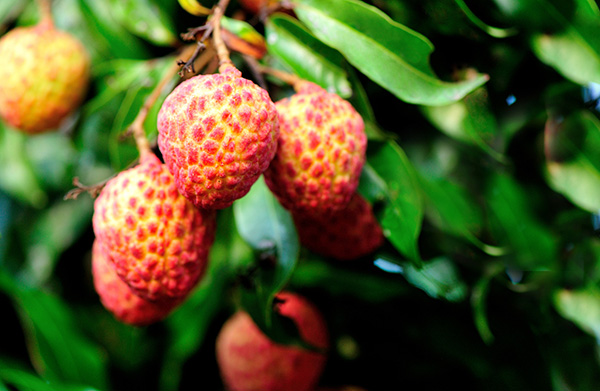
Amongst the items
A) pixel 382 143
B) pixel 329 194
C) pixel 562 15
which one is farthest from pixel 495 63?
pixel 329 194

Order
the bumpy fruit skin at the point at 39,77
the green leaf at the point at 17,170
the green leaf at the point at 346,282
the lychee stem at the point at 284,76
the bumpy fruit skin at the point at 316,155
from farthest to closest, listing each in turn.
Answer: the green leaf at the point at 17,170
the green leaf at the point at 346,282
the bumpy fruit skin at the point at 39,77
the lychee stem at the point at 284,76
the bumpy fruit skin at the point at 316,155

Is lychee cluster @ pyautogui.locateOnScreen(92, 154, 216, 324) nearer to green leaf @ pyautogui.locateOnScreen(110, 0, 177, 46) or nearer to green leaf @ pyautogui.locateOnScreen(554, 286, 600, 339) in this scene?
green leaf @ pyautogui.locateOnScreen(110, 0, 177, 46)

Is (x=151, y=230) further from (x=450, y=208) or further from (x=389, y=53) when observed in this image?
(x=450, y=208)

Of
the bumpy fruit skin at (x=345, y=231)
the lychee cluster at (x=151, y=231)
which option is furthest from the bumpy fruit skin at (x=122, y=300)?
the bumpy fruit skin at (x=345, y=231)

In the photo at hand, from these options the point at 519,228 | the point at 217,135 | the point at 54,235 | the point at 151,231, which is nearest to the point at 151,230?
the point at 151,231

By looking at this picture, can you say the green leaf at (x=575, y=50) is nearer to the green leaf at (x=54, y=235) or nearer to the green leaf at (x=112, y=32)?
the green leaf at (x=112, y=32)

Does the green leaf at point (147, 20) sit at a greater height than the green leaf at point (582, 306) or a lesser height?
greater
